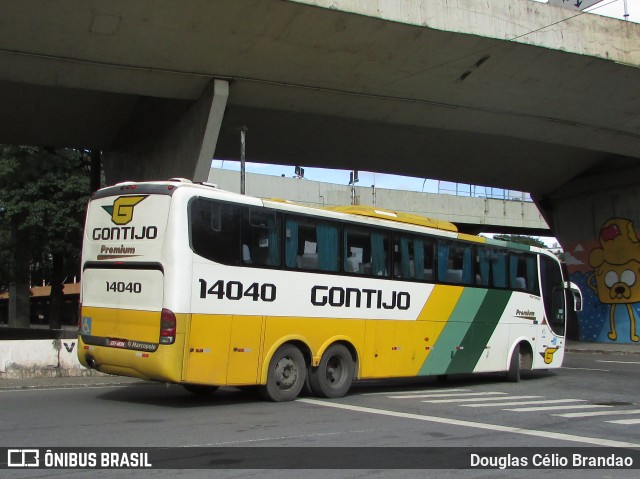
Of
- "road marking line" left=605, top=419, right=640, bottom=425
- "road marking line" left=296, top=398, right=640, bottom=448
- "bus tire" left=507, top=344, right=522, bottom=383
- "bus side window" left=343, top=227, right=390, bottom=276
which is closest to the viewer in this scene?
"road marking line" left=296, top=398, right=640, bottom=448

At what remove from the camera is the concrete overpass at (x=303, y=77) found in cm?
1551

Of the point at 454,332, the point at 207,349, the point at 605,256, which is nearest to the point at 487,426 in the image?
the point at 207,349

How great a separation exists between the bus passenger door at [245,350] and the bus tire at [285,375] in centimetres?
42

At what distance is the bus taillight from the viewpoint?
32.6 feet

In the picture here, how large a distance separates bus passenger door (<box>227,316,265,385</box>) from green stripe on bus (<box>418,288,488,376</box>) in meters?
4.29

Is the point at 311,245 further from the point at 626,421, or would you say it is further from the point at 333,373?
the point at 626,421

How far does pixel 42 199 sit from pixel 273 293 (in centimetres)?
2461

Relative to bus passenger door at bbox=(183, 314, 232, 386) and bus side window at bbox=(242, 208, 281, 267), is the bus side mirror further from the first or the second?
bus passenger door at bbox=(183, 314, 232, 386)

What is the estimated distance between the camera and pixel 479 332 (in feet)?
50.6

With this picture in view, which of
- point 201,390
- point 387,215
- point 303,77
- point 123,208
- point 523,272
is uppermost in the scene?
point 303,77

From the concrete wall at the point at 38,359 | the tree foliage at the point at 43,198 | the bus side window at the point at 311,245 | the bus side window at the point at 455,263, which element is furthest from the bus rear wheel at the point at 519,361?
the tree foliage at the point at 43,198

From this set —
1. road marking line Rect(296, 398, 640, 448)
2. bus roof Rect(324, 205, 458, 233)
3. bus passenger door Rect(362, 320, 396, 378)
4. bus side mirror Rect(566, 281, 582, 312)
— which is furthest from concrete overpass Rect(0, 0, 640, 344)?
road marking line Rect(296, 398, 640, 448)

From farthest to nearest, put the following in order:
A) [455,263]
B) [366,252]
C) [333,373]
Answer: [455,263] < [366,252] < [333,373]

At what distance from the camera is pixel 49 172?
3300cm
